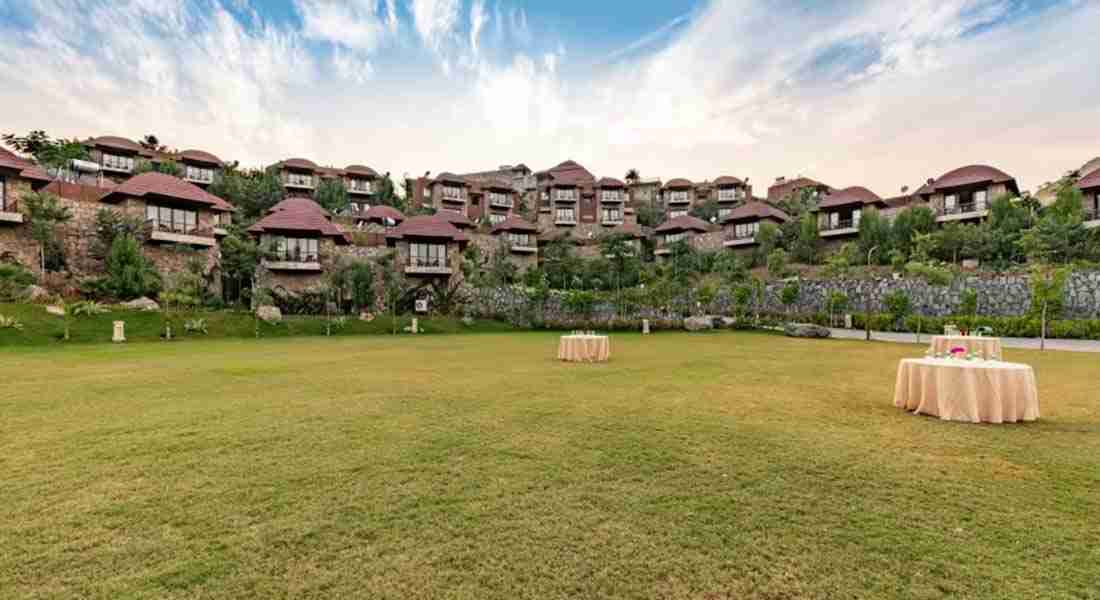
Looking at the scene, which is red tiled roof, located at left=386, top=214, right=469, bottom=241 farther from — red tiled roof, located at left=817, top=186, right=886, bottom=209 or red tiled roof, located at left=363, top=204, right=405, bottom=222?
red tiled roof, located at left=817, top=186, right=886, bottom=209

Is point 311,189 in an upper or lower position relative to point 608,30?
upper

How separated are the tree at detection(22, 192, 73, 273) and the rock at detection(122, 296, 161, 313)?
593 cm

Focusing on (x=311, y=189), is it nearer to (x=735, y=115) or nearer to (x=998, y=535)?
(x=735, y=115)

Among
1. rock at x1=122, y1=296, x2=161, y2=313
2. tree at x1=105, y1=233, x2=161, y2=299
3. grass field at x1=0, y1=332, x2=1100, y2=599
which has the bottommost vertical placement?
grass field at x1=0, y1=332, x2=1100, y2=599

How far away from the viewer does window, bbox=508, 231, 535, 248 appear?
51.9 metres

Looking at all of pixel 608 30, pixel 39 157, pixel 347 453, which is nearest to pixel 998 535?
pixel 347 453

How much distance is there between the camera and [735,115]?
23.0 metres

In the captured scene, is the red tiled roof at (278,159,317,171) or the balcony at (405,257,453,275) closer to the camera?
the balcony at (405,257,453,275)

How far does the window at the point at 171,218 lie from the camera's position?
32312 millimetres

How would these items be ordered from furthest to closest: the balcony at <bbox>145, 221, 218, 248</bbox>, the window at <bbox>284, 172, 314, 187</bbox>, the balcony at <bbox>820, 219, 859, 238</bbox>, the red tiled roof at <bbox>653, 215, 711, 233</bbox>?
the window at <bbox>284, 172, 314, 187</bbox> < the red tiled roof at <bbox>653, 215, 711, 233</bbox> < the balcony at <bbox>820, 219, 859, 238</bbox> < the balcony at <bbox>145, 221, 218, 248</bbox>

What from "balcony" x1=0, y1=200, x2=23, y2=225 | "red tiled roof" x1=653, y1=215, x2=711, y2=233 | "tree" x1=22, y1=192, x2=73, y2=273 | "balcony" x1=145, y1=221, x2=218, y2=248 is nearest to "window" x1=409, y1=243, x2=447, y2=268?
"balcony" x1=145, y1=221, x2=218, y2=248

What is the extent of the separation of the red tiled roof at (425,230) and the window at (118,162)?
102 ft

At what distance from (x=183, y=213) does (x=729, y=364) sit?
35.9 meters

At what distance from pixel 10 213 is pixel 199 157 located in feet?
88.2
